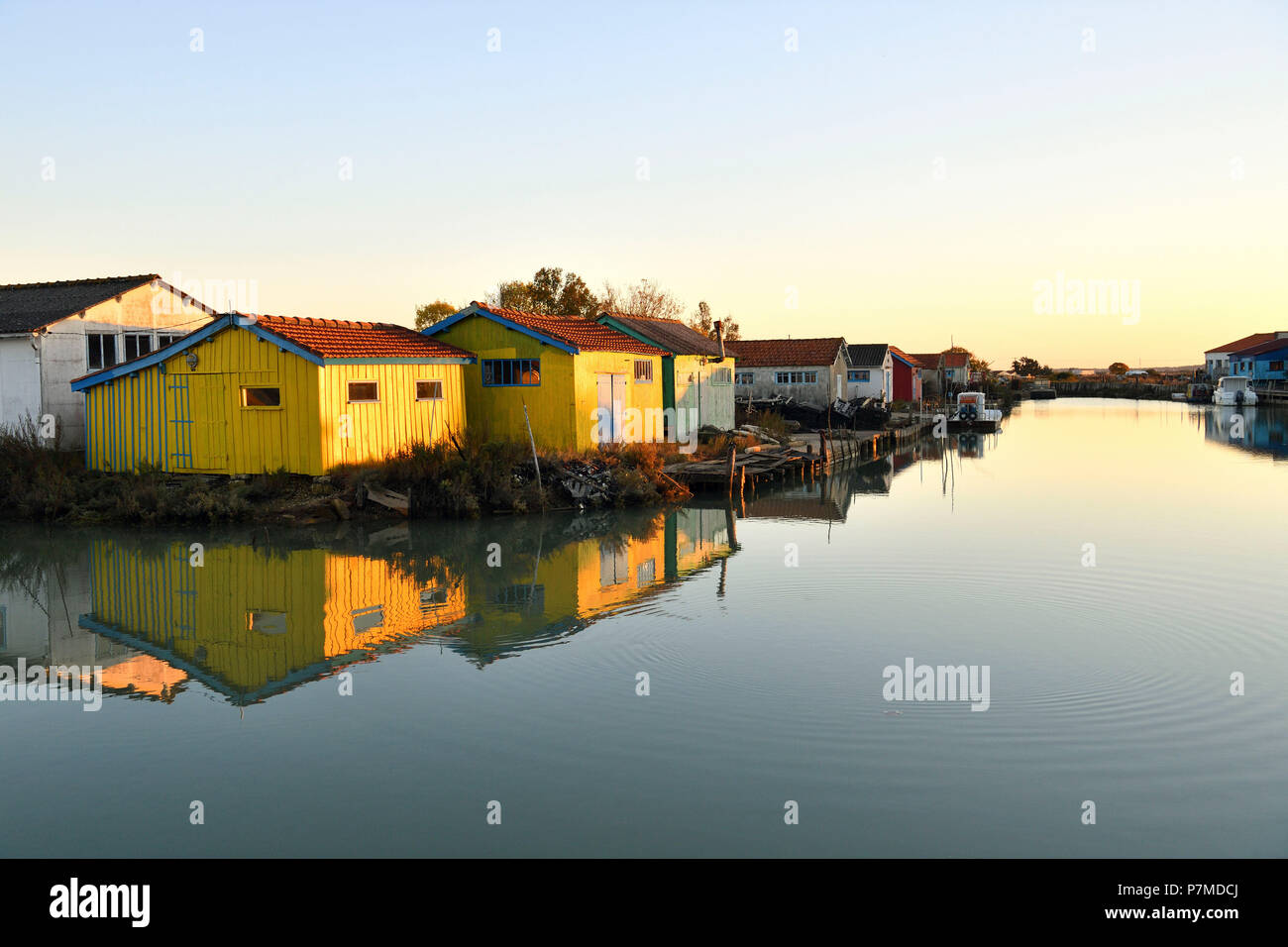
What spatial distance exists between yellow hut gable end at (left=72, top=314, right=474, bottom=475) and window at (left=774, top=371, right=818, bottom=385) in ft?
87.7

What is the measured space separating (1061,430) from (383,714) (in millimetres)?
52491

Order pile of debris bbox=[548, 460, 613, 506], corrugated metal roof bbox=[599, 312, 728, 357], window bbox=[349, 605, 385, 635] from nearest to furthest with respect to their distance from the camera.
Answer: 1. window bbox=[349, 605, 385, 635]
2. pile of debris bbox=[548, 460, 613, 506]
3. corrugated metal roof bbox=[599, 312, 728, 357]

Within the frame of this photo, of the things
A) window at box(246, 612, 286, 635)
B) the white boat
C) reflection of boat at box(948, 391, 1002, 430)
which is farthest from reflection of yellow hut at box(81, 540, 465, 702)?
the white boat

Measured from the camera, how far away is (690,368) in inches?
1300

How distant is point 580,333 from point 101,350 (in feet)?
39.5

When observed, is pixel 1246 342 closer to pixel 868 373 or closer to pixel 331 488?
pixel 868 373

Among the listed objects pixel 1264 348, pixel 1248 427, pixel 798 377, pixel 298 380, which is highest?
pixel 1264 348

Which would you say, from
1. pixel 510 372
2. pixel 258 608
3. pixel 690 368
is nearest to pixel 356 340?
pixel 510 372

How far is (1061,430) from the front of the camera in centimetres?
5547

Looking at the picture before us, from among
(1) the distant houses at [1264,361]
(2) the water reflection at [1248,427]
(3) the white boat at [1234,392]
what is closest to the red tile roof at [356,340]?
(2) the water reflection at [1248,427]

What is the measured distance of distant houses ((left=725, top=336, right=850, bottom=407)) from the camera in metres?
48.3

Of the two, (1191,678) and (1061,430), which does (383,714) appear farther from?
(1061,430)

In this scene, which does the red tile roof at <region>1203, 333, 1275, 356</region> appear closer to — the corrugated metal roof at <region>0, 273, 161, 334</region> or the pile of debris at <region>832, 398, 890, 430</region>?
the pile of debris at <region>832, 398, 890, 430</region>
